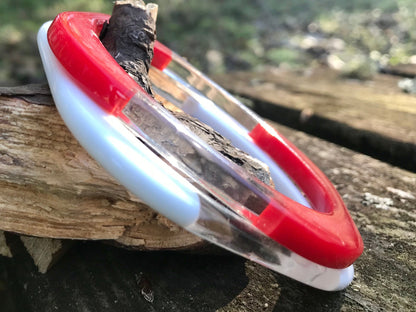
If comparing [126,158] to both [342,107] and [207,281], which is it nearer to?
[207,281]

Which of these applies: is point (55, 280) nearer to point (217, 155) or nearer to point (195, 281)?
point (195, 281)

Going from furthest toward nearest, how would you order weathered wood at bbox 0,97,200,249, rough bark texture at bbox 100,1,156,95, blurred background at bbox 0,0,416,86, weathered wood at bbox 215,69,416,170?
blurred background at bbox 0,0,416,86 < weathered wood at bbox 215,69,416,170 < rough bark texture at bbox 100,1,156,95 < weathered wood at bbox 0,97,200,249

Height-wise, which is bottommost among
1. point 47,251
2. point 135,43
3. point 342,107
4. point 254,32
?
point 254,32

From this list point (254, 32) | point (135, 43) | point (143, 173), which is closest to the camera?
point (143, 173)

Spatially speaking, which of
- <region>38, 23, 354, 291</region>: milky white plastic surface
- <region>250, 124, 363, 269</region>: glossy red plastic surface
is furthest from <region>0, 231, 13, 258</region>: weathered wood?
<region>250, 124, 363, 269</region>: glossy red plastic surface

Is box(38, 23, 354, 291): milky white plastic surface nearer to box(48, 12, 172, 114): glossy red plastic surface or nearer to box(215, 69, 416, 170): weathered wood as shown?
box(48, 12, 172, 114): glossy red plastic surface

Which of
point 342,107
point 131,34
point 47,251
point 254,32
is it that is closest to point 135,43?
Answer: point 131,34
